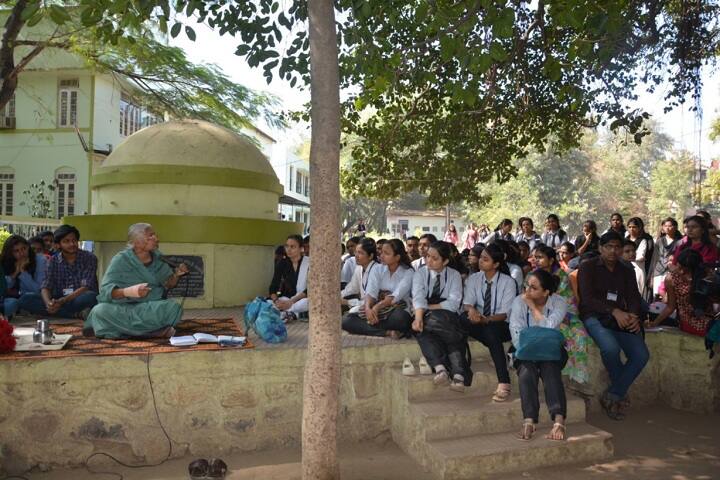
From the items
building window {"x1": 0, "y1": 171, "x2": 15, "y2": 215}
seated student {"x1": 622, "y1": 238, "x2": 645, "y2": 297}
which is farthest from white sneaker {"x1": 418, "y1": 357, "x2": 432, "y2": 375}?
building window {"x1": 0, "y1": 171, "x2": 15, "y2": 215}

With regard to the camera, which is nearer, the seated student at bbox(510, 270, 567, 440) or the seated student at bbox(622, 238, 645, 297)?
the seated student at bbox(510, 270, 567, 440)

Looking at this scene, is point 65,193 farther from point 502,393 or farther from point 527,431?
point 527,431

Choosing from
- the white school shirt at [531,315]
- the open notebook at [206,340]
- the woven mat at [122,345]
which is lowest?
the woven mat at [122,345]

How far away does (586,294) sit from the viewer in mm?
5875

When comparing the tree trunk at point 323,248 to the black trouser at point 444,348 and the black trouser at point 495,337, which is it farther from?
the black trouser at point 495,337

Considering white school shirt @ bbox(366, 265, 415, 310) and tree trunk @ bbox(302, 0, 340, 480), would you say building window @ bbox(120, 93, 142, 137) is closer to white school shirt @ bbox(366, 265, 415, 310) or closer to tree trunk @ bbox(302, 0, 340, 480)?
white school shirt @ bbox(366, 265, 415, 310)

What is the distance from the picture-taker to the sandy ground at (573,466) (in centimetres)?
445

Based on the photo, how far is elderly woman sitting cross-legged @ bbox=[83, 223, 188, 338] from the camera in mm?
5398

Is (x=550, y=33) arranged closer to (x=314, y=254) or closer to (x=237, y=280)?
(x=237, y=280)

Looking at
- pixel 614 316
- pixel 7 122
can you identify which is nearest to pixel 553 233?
pixel 614 316

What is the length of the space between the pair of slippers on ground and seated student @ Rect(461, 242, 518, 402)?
252 centimetres

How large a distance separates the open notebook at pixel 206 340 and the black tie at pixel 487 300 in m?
2.29

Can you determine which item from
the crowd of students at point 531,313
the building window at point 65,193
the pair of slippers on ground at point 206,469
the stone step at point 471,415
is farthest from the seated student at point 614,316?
the building window at point 65,193

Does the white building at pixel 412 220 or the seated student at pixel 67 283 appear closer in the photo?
the seated student at pixel 67 283
